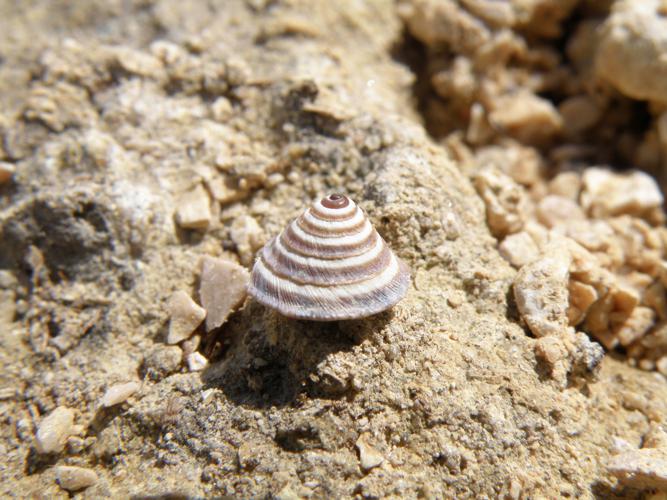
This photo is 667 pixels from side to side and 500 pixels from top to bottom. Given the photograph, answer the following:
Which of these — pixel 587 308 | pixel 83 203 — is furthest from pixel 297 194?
pixel 587 308

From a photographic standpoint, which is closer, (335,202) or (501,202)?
(335,202)

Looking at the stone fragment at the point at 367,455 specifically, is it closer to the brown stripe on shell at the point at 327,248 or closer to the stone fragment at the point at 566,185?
the brown stripe on shell at the point at 327,248

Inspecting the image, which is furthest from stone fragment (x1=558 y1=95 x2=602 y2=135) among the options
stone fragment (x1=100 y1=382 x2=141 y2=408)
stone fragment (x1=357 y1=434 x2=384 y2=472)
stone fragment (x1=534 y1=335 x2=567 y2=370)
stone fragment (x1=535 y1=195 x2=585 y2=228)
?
stone fragment (x1=100 y1=382 x2=141 y2=408)

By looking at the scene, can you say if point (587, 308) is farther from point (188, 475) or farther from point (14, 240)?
point (14, 240)

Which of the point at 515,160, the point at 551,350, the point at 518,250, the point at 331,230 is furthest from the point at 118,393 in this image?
the point at 515,160

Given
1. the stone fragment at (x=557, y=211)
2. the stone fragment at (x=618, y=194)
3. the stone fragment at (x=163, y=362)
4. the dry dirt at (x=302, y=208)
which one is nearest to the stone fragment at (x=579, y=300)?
the dry dirt at (x=302, y=208)

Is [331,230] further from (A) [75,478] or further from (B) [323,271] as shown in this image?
(A) [75,478]
